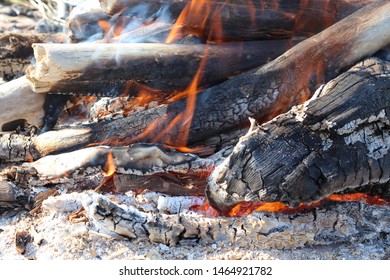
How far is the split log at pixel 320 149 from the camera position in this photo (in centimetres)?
212

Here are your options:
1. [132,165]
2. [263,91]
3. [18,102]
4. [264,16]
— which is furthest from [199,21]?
[18,102]

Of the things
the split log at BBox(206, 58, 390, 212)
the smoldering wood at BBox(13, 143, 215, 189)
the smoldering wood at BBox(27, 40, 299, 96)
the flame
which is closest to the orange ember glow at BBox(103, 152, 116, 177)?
the smoldering wood at BBox(13, 143, 215, 189)

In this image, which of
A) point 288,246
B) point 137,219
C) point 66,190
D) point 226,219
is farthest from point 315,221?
point 66,190

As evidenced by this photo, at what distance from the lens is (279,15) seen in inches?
109

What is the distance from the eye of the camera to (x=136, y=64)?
2.65 meters

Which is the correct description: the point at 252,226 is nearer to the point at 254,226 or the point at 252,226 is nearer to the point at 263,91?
the point at 254,226

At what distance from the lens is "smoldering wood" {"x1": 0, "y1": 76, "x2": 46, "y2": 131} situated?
290cm

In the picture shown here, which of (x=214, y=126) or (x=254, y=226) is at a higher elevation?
(x=214, y=126)

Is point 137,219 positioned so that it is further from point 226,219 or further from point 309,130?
point 309,130

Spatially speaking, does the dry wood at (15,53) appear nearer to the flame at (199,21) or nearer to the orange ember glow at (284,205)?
the flame at (199,21)

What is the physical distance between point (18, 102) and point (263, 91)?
1.31 meters

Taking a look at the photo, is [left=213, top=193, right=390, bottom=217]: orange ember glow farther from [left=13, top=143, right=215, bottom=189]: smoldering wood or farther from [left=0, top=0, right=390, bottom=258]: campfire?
[left=13, top=143, right=215, bottom=189]: smoldering wood

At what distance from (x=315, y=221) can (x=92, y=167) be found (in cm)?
106

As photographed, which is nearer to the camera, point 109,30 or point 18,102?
point 18,102
